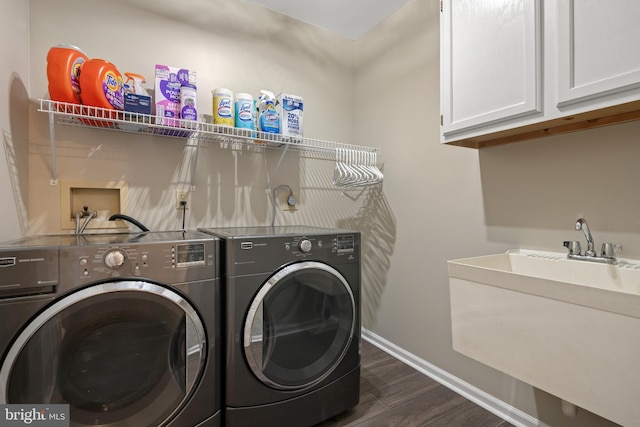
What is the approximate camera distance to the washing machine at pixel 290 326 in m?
1.28

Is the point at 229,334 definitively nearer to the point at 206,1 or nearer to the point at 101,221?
the point at 101,221

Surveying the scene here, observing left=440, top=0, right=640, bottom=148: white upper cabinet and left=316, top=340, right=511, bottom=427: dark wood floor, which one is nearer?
left=440, top=0, right=640, bottom=148: white upper cabinet

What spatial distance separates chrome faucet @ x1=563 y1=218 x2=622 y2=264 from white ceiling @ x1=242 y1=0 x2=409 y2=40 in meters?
1.82

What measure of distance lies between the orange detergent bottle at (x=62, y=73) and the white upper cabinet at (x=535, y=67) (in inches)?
67.9

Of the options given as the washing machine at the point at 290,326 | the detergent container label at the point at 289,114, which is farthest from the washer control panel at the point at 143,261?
the detergent container label at the point at 289,114

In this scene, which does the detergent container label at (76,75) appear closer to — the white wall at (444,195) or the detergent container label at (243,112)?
the detergent container label at (243,112)

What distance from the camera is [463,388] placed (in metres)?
1.74

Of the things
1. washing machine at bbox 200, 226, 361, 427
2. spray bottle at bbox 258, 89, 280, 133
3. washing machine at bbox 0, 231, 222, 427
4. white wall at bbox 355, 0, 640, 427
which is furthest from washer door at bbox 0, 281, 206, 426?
white wall at bbox 355, 0, 640, 427

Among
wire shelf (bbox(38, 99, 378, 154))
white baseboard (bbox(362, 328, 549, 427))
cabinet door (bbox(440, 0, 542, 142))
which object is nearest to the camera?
cabinet door (bbox(440, 0, 542, 142))

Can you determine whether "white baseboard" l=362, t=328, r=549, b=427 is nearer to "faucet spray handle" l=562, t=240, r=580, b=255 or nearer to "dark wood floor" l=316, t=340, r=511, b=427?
"dark wood floor" l=316, t=340, r=511, b=427

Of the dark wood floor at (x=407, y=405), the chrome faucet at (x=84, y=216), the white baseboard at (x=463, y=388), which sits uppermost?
the chrome faucet at (x=84, y=216)

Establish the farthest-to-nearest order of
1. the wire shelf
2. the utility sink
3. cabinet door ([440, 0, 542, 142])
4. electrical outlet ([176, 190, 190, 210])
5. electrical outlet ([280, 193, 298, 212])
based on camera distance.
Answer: electrical outlet ([280, 193, 298, 212])
electrical outlet ([176, 190, 190, 210])
the wire shelf
cabinet door ([440, 0, 542, 142])
the utility sink

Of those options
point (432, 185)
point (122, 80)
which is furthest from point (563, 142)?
point (122, 80)

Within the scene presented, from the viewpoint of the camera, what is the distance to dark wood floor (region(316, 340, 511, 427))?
153 cm
